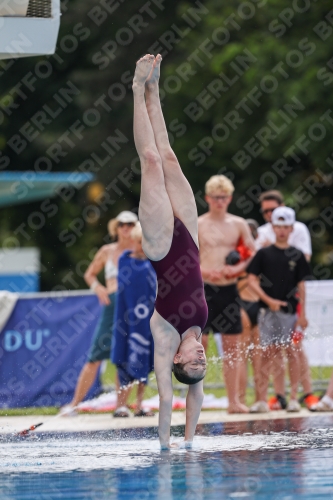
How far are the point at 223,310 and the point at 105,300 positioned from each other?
142 cm

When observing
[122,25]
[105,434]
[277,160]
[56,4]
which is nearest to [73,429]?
[105,434]

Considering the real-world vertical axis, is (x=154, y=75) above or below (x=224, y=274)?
above

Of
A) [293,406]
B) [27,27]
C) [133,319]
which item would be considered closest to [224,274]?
[133,319]

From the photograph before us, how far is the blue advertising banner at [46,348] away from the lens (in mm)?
11883

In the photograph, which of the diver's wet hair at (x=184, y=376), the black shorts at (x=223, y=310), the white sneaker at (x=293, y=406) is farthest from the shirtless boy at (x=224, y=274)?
the diver's wet hair at (x=184, y=376)

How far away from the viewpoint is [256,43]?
24.2 m

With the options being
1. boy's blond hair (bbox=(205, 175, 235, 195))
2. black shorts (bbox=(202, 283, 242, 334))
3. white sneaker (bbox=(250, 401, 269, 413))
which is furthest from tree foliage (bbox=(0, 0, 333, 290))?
white sneaker (bbox=(250, 401, 269, 413))

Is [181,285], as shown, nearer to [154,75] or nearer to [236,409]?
[154,75]

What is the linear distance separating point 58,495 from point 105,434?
352 cm

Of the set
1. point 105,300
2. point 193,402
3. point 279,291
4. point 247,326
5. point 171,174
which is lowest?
point 193,402

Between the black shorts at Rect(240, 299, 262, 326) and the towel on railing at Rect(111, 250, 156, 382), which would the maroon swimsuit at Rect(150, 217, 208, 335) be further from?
the black shorts at Rect(240, 299, 262, 326)

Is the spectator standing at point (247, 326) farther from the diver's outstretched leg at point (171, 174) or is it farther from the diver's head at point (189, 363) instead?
the diver's head at point (189, 363)

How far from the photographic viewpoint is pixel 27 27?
8.75m

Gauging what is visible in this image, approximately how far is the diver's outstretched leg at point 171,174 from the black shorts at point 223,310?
3084mm
